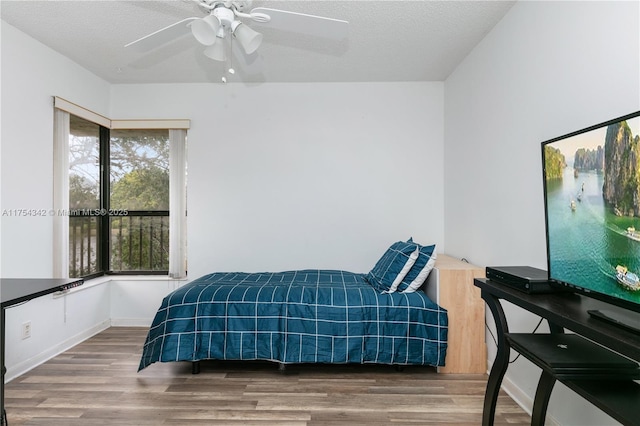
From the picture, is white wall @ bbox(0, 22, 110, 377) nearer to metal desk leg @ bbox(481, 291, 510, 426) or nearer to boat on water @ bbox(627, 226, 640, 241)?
metal desk leg @ bbox(481, 291, 510, 426)

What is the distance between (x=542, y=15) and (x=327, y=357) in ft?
8.70

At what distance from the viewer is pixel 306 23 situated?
1.87 m

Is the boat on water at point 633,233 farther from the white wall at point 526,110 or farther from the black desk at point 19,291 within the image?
the black desk at point 19,291

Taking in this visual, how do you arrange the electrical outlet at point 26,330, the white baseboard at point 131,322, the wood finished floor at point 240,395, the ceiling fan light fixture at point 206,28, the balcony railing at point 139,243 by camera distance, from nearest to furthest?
the ceiling fan light fixture at point 206,28
the wood finished floor at point 240,395
the electrical outlet at point 26,330
the white baseboard at point 131,322
the balcony railing at point 139,243

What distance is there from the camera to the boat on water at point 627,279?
109 centimetres

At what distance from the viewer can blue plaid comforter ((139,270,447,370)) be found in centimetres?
249


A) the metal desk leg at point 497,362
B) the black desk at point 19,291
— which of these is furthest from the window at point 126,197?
the metal desk leg at point 497,362

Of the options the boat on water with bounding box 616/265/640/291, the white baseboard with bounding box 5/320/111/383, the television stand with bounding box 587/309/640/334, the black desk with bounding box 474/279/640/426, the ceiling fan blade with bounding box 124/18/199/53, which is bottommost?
the white baseboard with bounding box 5/320/111/383

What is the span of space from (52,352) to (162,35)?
2.77 m

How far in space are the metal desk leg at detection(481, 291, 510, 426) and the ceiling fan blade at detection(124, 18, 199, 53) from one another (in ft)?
7.25

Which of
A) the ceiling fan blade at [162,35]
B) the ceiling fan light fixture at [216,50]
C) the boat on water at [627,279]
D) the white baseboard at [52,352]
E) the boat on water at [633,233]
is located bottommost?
the white baseboard at [52,352]

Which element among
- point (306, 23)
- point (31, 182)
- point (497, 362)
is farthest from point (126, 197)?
point (497, 362)

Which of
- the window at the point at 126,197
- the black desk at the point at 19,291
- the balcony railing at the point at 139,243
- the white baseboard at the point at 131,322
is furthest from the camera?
the balcony railing at the point at 139,243

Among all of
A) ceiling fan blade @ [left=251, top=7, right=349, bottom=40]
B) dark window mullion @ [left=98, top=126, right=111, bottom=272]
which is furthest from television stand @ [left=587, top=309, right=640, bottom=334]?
dark window mullion @ [left=98, top=126, right=111, bottom=272]
